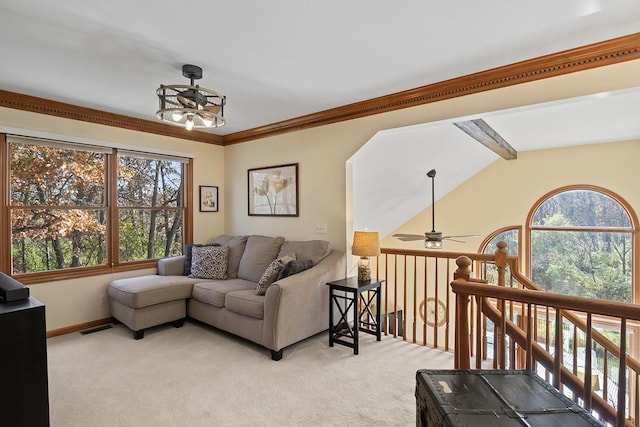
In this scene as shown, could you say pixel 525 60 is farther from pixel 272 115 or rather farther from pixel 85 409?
pixel 85 409

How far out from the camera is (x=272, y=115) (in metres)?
3.82

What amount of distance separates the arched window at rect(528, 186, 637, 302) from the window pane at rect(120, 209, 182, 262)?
5.36 metres

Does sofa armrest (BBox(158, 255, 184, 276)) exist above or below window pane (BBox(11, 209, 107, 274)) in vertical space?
below

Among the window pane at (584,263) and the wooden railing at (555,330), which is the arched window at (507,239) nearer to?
the window pane at (584,263)

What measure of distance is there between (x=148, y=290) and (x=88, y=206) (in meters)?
1.24

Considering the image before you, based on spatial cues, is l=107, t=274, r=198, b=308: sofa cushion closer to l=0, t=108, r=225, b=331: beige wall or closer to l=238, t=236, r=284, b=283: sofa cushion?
l=0, t=108, r=225, b=331: beige wall

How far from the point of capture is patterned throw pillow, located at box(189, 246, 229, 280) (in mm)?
3865

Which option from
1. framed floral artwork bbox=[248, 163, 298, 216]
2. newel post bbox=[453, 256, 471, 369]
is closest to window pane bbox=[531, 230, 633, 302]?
framed floral artwork bbox=[248, 163, 298, 216]

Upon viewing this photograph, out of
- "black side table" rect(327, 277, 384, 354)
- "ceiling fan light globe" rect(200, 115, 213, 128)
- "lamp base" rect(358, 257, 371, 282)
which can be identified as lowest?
"black side table" rect(327, 277, 384, 354)

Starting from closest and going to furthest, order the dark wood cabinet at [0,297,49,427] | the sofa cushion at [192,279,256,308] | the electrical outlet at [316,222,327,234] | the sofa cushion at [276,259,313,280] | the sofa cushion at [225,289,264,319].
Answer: the dark wood cabinet at [0,297,49,427] → the sofa cushion at [225,289,264,319] → the sofa cushion at [276,259,313,280] → the sofa cushion at [192,279,256,308] → the electrical outlet at [316,222,327,234]

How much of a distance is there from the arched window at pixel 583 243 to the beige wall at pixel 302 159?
25cm

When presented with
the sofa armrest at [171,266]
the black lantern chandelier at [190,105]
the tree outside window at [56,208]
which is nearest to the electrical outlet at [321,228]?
the black lantern chandelier at [190,105]

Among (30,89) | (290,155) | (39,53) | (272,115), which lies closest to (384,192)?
(290,155)

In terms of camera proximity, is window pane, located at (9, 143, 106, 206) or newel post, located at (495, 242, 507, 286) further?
window pane, located at (9, 143, 106, 206)
